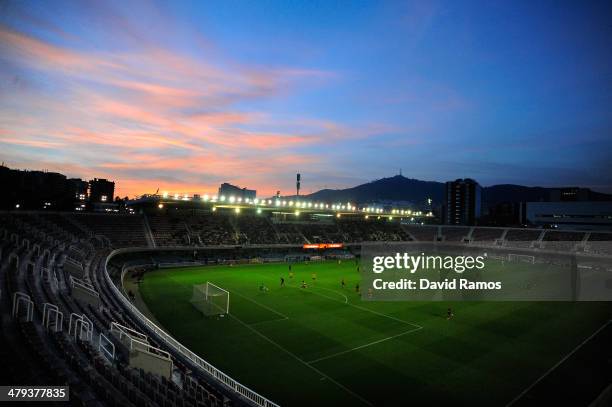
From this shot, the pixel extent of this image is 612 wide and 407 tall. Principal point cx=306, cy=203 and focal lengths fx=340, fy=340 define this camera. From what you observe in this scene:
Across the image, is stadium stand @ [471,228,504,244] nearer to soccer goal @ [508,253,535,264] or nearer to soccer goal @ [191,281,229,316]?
soccer goal @ [508,253,535,264]

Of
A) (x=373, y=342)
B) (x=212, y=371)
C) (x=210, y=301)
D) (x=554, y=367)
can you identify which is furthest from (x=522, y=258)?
(x=212, y=371)

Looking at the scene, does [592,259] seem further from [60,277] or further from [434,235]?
[60,277]

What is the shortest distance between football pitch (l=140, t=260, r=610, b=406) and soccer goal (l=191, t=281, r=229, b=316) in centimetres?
78

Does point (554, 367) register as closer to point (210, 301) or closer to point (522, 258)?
point (210, 301)

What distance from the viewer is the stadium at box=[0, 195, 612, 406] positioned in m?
11.5

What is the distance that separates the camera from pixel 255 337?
71.6 ft

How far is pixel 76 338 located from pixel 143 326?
628 centimetres

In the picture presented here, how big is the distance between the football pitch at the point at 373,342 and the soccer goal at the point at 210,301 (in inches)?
30.6

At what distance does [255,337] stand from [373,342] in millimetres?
7490

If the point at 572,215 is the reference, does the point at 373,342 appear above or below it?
below

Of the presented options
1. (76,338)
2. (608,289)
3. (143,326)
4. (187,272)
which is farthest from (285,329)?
(608,289)

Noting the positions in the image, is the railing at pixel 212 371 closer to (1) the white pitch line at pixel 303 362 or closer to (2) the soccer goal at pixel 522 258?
(1) the white pitch line at pixel 303 362

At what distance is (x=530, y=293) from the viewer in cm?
3531

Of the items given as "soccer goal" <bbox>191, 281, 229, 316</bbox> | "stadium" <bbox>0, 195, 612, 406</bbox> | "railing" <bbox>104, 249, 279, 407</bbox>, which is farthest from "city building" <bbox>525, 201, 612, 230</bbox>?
"railing" <bbox>104, 249, 279, 407</bbox>
